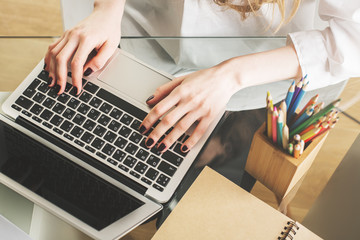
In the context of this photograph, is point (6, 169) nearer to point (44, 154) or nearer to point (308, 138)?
point (44, 154)

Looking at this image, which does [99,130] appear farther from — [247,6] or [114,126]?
[247,6]

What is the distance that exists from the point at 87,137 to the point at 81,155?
29mm

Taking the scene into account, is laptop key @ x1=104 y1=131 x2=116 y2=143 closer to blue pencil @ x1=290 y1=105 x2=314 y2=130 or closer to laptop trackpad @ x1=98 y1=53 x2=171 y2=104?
laptop trackpad @ x1=98 y1=53 x2=171 y2=104

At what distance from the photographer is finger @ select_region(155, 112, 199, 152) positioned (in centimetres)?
58

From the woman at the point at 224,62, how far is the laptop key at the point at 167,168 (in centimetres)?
3

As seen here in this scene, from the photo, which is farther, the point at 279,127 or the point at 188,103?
the point at 188,103

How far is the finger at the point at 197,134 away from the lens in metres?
0.58

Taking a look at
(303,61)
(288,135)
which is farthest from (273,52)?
(288,135)

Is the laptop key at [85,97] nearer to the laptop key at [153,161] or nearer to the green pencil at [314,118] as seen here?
the laptop key at [153,161]

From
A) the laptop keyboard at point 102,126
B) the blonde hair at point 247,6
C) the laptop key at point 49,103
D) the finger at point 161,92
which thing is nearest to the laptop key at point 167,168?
the laptop keyboard at point 102,126

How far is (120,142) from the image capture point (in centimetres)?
58

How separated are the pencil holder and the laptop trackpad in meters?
0.19

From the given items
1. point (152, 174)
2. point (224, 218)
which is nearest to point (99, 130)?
point (152, 174)

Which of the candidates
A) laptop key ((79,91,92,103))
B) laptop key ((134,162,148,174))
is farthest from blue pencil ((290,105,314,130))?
laptop key ((79,91,92,103))
